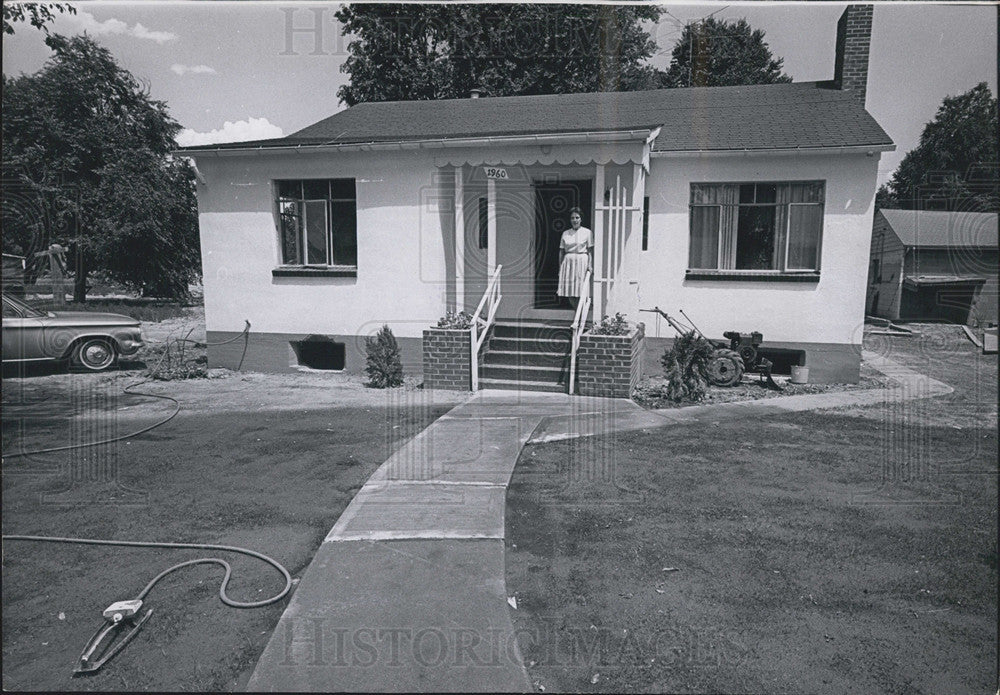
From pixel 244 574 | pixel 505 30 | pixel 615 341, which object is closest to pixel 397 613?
pixel 244 574

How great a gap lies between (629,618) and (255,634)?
198 cm

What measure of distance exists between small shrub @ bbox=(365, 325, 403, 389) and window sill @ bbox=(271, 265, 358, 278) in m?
1.59

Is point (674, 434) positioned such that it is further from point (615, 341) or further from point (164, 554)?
point (164, 554)

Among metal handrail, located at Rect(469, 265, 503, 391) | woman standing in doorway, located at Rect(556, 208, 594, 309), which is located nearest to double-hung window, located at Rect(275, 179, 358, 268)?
metal handrail, located at Rect(469, 265, 503, 391)

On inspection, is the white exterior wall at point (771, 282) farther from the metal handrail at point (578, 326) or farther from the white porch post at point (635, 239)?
the metal handrail at point (578, 326)

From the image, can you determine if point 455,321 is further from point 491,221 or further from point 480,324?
point 491,221

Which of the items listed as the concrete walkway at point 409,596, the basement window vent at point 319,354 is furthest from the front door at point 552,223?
the concrete walkway at point 409,596

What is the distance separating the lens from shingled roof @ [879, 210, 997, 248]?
23438 mm

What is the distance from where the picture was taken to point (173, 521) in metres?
4.55

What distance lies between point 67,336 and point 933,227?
97.0 ft

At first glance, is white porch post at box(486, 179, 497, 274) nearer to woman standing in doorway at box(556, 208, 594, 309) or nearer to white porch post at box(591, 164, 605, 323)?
woman standing in doorway at box(556, 208, 594, 309)

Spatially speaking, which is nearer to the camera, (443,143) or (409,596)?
(409,596)

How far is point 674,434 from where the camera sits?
22.7 ft

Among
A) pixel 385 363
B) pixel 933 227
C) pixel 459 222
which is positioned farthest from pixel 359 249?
pixel 933 227
